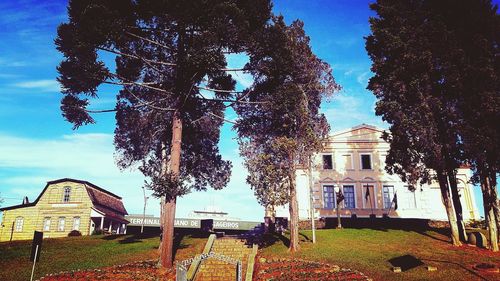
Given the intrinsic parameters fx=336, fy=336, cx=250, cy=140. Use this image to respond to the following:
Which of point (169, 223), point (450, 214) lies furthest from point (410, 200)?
point (169, 223)

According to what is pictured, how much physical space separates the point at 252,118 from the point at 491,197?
15.6m

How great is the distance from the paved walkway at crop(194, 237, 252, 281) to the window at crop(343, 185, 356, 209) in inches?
685

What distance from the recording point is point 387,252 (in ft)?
66.4

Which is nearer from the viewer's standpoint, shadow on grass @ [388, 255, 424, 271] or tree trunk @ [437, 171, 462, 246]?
shadow on grass @ [388, 255, 424, 271]

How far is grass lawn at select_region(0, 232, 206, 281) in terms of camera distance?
16812 mm

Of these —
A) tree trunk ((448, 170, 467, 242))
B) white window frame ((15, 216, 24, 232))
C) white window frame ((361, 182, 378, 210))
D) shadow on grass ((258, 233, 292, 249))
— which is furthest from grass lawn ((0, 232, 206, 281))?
white window frame ((361, 182, 378, 210))

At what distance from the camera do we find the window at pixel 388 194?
35562mm

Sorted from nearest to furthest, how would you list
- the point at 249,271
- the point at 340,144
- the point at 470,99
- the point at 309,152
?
the point at 249,271
the point at 470,99
the point at 309,152
the point at 340,144

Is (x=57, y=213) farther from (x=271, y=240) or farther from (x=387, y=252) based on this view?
(x=387, y=252)

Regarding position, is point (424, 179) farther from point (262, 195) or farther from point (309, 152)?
point (262, 195)

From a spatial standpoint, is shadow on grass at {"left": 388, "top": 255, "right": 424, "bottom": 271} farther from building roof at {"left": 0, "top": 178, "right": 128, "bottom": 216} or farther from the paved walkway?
building roof at {"left": 0, "top": 178, "right": 128, "bottom": 216}

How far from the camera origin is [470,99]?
65.6 feet

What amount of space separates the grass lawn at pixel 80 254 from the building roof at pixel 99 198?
15.2m

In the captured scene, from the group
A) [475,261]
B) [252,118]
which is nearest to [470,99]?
A: [475,261]
